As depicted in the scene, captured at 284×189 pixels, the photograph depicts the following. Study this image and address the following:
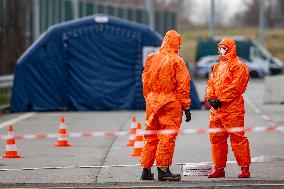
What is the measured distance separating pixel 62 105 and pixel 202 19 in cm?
12113

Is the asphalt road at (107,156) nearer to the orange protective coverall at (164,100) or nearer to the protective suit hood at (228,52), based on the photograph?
the orange protective coverall at (164,100)

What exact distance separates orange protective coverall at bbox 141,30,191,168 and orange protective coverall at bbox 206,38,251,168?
21.6 inches

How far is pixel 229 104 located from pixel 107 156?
3.98 metres

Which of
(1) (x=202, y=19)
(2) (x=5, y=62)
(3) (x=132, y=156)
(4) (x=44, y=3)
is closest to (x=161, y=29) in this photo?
(4) (x=44, y=3)

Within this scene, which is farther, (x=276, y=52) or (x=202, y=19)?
(x=202, y=19)

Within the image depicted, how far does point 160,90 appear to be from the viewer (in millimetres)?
12492

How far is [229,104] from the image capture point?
1271 centimetres

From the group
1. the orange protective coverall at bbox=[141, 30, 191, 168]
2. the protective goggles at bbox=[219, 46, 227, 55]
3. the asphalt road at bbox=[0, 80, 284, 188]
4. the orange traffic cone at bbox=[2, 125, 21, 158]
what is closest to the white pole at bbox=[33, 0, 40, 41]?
the asphalt road at bbox=[0, 80, 284, 188]

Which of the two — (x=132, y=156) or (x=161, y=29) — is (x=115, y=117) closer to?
(x=132, y=156)

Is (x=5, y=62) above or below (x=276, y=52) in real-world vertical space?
above

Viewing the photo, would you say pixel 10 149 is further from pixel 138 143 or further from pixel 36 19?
pixel 36 19

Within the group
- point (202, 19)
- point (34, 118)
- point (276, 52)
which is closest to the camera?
point (34, 118)

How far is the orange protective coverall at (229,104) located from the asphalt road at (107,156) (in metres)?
0.35

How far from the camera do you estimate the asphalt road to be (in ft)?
40.3
